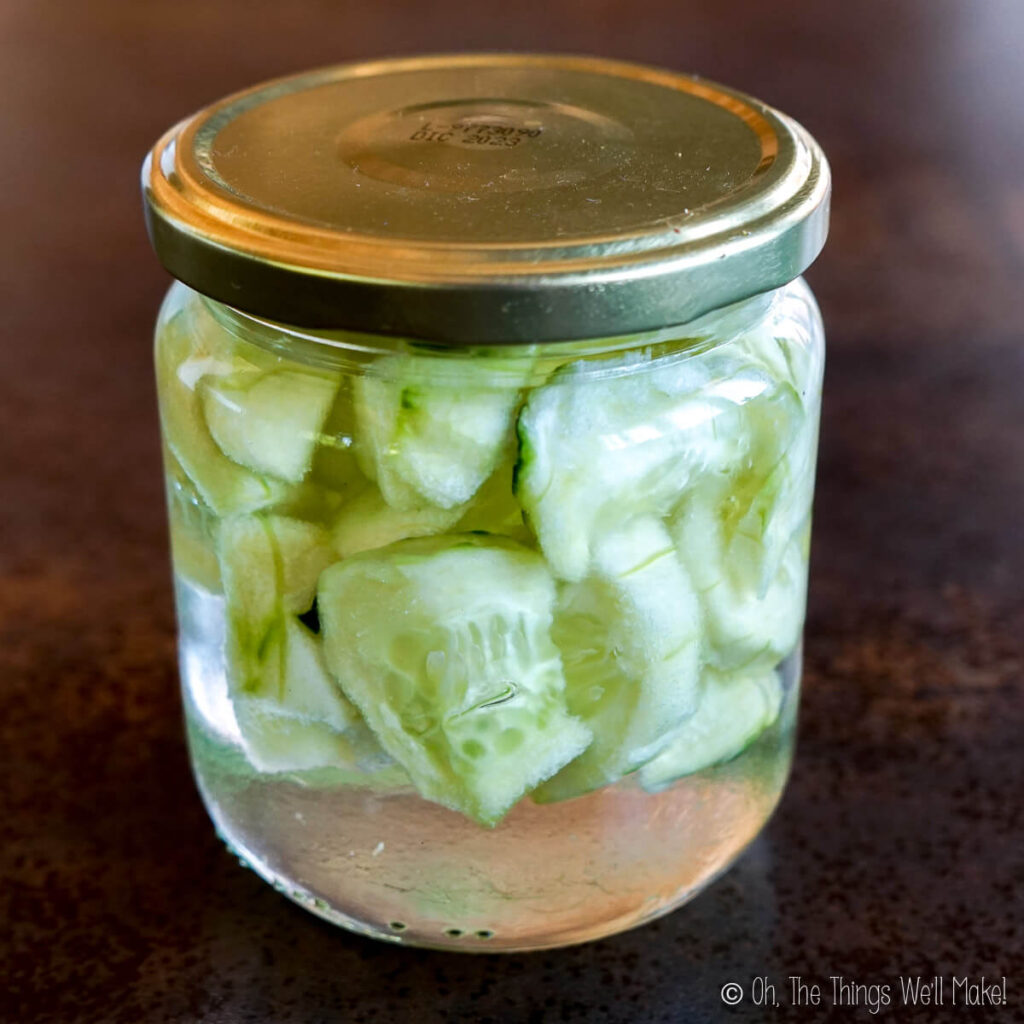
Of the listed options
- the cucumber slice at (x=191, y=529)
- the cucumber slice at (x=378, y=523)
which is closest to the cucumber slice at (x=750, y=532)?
the cucumber slice at (x=378, y=523)

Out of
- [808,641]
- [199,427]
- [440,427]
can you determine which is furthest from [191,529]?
[808,641]

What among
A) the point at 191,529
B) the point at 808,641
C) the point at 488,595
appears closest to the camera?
the point at 488,595

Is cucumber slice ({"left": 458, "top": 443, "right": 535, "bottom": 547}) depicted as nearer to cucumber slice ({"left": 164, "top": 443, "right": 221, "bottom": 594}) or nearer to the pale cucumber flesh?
the pale cucumber flesh

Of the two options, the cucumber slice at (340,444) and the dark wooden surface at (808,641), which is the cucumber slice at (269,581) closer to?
the cucumber slice at (340,444)

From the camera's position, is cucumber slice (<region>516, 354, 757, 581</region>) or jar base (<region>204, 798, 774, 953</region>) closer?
cucumber slice (<region>516, 354, 757, 581</region>)

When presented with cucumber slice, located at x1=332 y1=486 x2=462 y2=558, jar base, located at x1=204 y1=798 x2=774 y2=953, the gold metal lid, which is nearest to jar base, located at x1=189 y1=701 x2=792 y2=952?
jar base, located at x1=204 y1=798 x2=774 y2=953

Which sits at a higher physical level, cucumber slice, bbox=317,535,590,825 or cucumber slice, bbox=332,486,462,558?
cucumber slice, bbox=332,486,462,558

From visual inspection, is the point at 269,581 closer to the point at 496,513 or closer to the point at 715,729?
the point at 496,513

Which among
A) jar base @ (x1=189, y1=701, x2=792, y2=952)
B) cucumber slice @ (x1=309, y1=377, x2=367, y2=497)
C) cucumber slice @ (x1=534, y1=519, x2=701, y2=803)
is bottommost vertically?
jar base @ (x1=189, y1=701, x2=792, y2=952)

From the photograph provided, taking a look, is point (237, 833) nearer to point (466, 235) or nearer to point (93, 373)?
point (466, 235)
